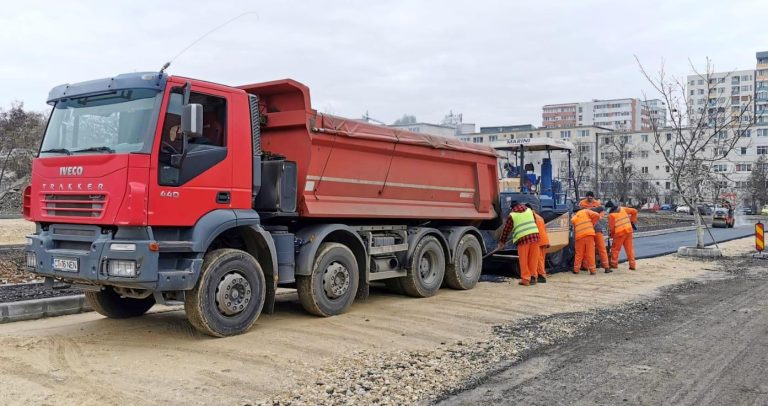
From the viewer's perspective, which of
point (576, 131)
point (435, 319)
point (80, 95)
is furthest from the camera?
point (576, 131)

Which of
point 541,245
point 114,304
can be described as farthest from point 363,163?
point 541,245

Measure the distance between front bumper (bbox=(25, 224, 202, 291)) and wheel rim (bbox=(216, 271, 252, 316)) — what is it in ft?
1.25

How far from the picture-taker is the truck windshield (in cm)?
590

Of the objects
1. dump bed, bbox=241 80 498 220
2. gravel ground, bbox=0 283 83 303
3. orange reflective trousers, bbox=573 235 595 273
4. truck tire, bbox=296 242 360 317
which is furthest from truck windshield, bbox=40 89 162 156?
orange reflective trousers, bbox=573 235 595 273

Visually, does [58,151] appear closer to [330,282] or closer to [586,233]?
[330,282]

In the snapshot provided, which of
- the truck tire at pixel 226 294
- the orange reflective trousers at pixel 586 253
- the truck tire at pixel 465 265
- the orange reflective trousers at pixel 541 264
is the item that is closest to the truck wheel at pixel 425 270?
the truck tire at pixel 465 265

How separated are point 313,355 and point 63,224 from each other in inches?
111

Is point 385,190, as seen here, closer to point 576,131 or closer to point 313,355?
point 313,355

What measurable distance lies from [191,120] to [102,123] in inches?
39.3

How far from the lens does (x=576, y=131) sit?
8712cm

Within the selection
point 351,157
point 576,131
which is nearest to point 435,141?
point 351,157

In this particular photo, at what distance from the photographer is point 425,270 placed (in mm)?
9695

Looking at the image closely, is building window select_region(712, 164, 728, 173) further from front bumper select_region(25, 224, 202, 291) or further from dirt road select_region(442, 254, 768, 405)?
front bumper select_region(25, 224, 202, 291)

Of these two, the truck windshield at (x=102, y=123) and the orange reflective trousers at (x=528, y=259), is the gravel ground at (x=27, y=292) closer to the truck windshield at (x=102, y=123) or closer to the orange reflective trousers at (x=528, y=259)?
the truck windshield at (x=102, y=123)
